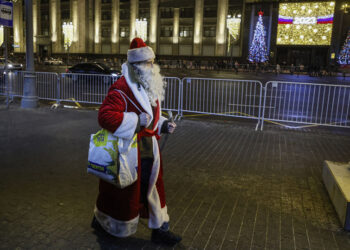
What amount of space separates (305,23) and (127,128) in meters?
52.1

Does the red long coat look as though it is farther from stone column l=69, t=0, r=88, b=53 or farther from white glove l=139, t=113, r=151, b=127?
stone column l=69, t=0, r=88, b=53

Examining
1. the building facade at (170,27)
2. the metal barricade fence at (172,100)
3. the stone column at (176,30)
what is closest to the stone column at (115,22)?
the building facade at (170,27)

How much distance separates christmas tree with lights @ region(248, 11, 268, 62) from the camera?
1891 inches

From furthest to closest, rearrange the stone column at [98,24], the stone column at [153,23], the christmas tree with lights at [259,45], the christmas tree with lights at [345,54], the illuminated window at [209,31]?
the stone column at [98,24], the stone column at [153,23], the illuminated window at [209,31], the christmas tree with lights at [259,45], the christmas tree with lights at [345,54]

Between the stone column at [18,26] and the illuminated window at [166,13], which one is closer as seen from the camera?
the illuminated window at [166,13]

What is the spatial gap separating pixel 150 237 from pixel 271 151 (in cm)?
414

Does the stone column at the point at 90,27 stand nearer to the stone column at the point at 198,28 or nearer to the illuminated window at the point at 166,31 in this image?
the illuminated window at the point at 166,31

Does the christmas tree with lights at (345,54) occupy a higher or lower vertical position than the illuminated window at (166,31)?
lower

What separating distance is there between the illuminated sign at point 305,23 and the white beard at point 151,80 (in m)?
51.0

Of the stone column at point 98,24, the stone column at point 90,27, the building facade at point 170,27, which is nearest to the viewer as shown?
the building facade at point 170,27

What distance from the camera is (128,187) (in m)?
2.92

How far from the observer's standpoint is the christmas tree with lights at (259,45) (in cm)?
4803

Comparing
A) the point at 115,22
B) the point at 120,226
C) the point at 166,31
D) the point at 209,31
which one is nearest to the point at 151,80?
the point at 120,226

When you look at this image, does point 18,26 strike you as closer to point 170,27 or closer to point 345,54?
point 170,27
